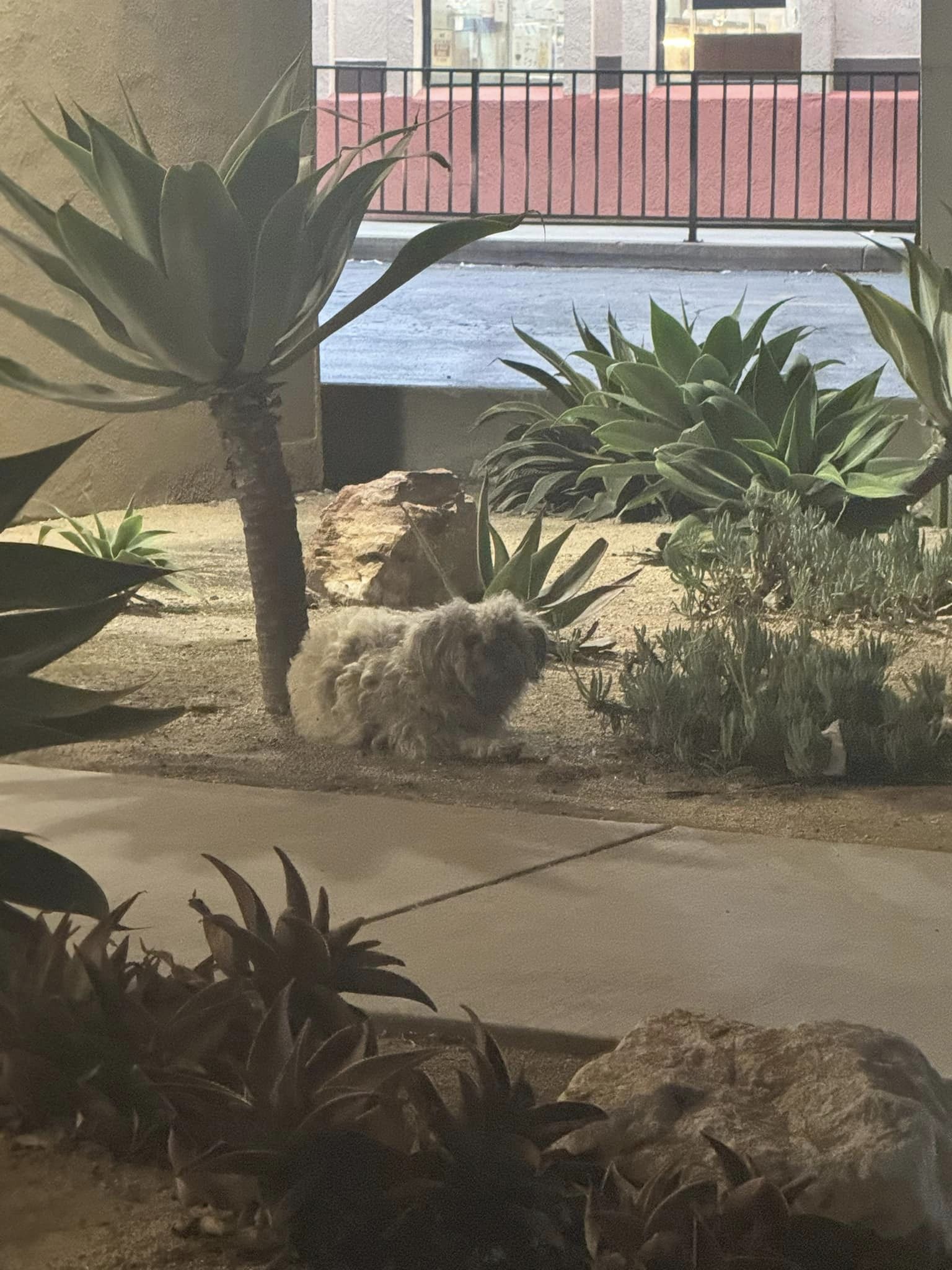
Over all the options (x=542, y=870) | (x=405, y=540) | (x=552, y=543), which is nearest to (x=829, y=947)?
(x=542, y=870)

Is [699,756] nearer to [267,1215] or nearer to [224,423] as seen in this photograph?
[224,423]

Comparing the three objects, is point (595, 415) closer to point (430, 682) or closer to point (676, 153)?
point (430, 682)

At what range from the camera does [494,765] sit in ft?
13.8

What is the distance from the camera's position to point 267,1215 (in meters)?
1.93

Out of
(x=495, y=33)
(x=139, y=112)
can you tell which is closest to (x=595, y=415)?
(x=139, y=112)

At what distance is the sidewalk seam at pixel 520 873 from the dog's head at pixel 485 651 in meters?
0.78

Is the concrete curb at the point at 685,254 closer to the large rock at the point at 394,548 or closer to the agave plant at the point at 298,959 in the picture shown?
the large rock at the point at 394,548

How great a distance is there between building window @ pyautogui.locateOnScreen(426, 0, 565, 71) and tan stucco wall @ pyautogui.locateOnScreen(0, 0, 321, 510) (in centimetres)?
2222

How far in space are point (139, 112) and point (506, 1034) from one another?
6695mm

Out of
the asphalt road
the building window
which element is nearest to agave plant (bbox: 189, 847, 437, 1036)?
the asphalt road

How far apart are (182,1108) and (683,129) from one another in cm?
2377

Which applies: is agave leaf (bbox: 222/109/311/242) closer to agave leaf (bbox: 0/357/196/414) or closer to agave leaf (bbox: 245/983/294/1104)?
agave leaf (bbox: 0/357/196/414)

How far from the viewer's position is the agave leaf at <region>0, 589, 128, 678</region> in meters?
2.47

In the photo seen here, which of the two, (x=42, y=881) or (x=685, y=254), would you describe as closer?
(x=42, y=881)
